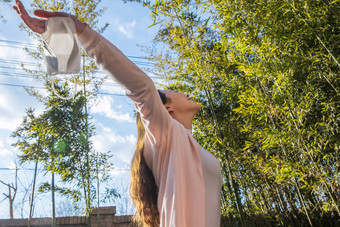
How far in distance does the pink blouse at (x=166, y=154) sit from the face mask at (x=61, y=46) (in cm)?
6

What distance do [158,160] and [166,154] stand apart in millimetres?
53

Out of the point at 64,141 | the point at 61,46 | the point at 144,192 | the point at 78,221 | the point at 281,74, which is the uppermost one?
the point at 64,141

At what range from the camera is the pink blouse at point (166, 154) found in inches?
33.4

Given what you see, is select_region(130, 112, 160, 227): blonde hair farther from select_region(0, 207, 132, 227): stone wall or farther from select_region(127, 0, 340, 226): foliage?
select_region(0, 207, 132, 227): stone wall

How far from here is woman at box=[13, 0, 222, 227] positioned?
853mm

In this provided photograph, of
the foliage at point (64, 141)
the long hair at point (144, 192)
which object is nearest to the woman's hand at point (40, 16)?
the long hair at point (144, 192)

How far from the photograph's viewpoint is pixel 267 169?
328cm

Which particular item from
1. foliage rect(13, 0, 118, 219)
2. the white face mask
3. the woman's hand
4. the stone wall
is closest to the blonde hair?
the white face mask

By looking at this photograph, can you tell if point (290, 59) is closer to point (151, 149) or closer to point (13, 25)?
point (151, 149)

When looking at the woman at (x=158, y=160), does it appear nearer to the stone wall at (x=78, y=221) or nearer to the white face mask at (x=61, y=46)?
the white face mask at (x=61, y=46)

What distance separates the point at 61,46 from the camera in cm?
93

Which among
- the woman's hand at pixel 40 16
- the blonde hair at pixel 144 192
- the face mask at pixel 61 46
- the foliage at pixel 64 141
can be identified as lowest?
the blonde hair at pixel 144 192

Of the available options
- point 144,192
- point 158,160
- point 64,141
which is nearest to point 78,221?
point 64,141

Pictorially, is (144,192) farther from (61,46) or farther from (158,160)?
(61,46)
